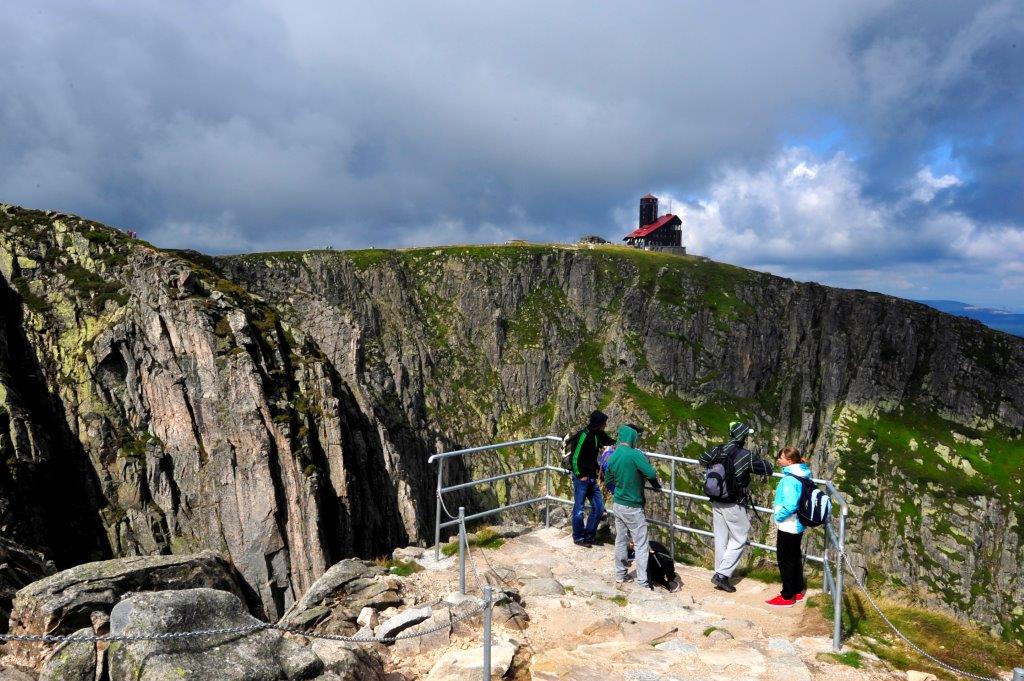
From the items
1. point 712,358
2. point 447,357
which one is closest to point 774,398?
point 712,358

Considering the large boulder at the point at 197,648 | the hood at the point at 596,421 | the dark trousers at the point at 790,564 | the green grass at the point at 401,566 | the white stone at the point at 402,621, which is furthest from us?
the hood at the point at 596,421

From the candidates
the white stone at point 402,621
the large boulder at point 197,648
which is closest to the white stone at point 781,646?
the white stone at point 402,621

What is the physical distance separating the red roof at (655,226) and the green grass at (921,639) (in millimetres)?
169691

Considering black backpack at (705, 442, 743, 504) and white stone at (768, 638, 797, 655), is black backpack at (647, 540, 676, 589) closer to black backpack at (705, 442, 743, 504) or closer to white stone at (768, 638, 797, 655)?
black backpack at (705, 442, 743, 504)

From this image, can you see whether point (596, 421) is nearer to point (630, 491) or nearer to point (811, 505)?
point (630, 491)

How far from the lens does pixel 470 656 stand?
388 inches

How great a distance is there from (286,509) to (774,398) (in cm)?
11760

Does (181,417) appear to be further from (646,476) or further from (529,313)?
(529,313)

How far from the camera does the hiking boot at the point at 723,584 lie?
42.6ft

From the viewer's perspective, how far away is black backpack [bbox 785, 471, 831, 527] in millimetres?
10992

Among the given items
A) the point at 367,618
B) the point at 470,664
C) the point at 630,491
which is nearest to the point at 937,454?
the point at 630,491

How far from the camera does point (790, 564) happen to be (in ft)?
39.1

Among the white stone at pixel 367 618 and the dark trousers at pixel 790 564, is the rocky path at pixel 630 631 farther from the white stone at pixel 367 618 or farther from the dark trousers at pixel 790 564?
the white stone at pixel 367 618

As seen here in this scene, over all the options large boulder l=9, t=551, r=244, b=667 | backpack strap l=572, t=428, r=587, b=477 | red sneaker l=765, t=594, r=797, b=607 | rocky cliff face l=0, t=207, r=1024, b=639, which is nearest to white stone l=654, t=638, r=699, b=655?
red sneaker l=765, t=594, r=797, b=607
